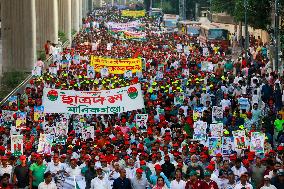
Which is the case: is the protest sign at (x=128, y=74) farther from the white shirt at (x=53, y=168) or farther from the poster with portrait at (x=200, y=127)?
the white shirt at (x=53, y=168)

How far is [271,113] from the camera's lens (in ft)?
73.9

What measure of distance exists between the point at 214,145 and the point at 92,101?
4.25 m

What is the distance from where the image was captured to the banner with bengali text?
21.2 m

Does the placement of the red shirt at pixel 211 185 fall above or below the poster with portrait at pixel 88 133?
above

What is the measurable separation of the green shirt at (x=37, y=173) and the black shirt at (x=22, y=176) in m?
0.12

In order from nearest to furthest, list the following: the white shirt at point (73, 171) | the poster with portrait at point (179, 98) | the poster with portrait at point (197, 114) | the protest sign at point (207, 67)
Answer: the white shirt at point (73, 171) < the poster with portrait at point (197, 114) < the poster with portrait at point (179, 98) < the protest sign at point (207, 67)

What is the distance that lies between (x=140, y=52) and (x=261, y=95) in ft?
67.3

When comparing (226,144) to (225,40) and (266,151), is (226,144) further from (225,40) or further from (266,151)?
(225,40)

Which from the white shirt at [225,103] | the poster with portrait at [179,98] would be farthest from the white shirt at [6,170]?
the poster with portrait at [179,98]

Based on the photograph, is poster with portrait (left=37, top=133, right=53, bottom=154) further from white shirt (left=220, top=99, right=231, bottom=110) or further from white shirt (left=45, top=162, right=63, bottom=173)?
white shirt (left=220, top=99, right=231, bottom=110)

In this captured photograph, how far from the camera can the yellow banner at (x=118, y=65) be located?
111ft

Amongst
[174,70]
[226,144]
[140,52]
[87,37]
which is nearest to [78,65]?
[174,70]

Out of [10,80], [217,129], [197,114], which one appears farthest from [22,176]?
[10,80]

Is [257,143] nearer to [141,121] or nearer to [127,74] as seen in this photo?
[141,121]
